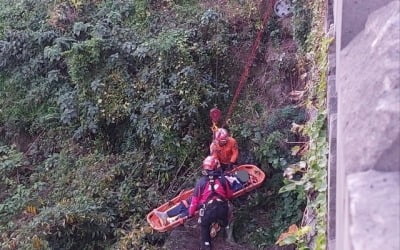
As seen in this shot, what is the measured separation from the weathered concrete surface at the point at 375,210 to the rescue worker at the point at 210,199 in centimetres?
510

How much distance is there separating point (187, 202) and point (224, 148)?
28.0 inches

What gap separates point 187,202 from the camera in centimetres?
673

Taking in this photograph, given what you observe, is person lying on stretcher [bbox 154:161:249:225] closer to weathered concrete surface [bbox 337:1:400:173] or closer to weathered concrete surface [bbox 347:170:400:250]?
weathered concrete surface [bbox 337:1:400:173]

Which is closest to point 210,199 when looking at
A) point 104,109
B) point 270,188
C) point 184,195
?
point 184,195

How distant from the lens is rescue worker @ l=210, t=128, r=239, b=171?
6688mm

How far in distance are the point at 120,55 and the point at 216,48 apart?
127 centimetres

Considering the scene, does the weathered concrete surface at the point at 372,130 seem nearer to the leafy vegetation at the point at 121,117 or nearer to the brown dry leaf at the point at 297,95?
the brown dry leaf at the point at 297,95

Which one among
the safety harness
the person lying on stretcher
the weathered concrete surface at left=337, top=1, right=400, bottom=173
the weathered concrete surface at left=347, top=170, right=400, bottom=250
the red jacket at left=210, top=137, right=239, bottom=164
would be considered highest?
the weathered concrete surface at left=337, top=1, right=400, bottom=173

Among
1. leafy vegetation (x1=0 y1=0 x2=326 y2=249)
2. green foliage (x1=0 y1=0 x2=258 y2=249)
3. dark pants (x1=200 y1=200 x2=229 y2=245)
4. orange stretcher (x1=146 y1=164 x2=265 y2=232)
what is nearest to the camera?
dark pants (x1=200 y1=200 x2=229 y2=245)

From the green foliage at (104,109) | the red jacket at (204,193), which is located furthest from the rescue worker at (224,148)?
the green foliage at (104,109)

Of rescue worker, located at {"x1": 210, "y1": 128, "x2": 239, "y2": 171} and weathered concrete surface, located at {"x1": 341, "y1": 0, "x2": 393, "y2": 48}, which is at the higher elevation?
weathered concrete surface, located at {"x1": 341, "y1": 0, "x2": 393, "y2": 48}

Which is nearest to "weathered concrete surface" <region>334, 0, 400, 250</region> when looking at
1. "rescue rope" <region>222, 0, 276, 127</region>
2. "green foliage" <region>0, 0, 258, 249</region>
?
"green foliage" <region>0, 0, 258, 249</region>

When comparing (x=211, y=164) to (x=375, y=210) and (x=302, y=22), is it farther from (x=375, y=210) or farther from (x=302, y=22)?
(x=375, y=210)

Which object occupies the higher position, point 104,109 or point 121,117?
point 104,109
